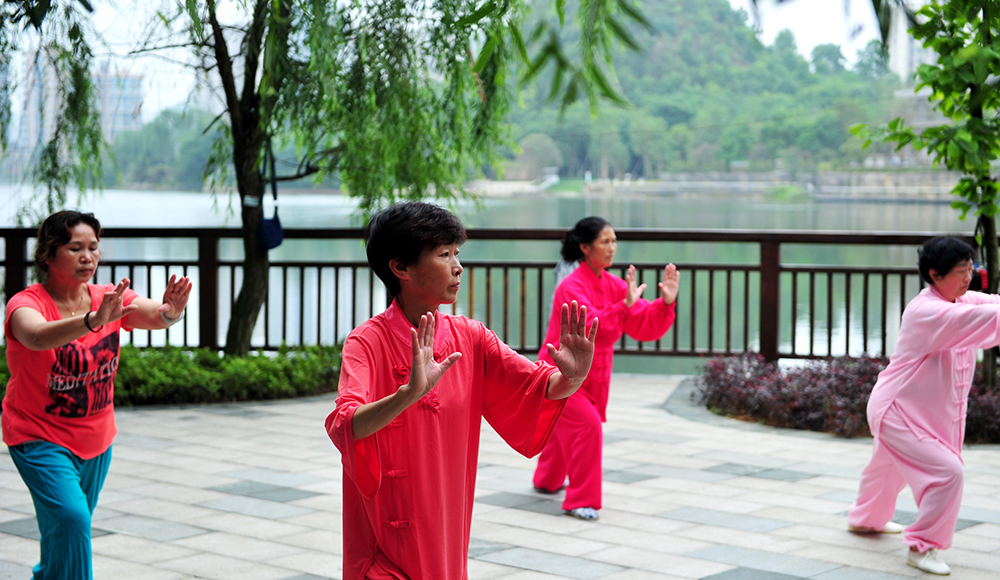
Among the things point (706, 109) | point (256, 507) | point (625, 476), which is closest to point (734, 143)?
point (706, 109)

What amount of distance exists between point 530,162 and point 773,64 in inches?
641

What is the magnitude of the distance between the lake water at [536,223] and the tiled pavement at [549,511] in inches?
115

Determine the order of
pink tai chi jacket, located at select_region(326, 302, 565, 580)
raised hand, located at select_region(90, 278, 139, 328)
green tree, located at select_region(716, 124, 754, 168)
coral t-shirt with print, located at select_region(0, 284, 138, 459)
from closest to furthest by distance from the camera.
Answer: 1. pink tai chi jacket, located at select_region(326, 302, 565, 580)
2. raised hand, located at select_region(90, 278, 139, 328)
3. coral t-shirt with print, located at select_region(0, 284, 138, 459)
4. green tree, located at select_region(716, 124, 754, 168)

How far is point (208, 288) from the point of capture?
339 inches

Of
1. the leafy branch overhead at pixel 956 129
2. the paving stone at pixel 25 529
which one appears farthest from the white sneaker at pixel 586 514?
the leafy branch overhead at pixel 956 129

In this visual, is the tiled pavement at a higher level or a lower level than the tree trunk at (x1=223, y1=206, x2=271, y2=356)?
lower

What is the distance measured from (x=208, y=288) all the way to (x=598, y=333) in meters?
4.77

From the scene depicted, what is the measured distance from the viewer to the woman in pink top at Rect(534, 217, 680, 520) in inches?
187

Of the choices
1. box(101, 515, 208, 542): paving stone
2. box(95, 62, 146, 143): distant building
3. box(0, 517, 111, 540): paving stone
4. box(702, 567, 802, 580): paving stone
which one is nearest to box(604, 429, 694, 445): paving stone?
box(702, 567, 802, 580): paving stone

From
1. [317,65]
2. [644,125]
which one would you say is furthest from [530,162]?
[317,65]

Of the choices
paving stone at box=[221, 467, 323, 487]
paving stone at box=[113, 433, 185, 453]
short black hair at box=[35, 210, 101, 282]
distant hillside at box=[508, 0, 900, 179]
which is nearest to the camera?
distant hillside at box=[508, 0, 900, 179]

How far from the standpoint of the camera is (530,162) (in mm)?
20750

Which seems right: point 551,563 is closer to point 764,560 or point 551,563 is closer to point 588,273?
point 764,560

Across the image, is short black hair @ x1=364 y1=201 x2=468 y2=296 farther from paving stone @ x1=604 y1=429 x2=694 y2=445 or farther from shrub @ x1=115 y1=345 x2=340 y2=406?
shrub @ x1=115 y1=345 x2=340 y2=406
